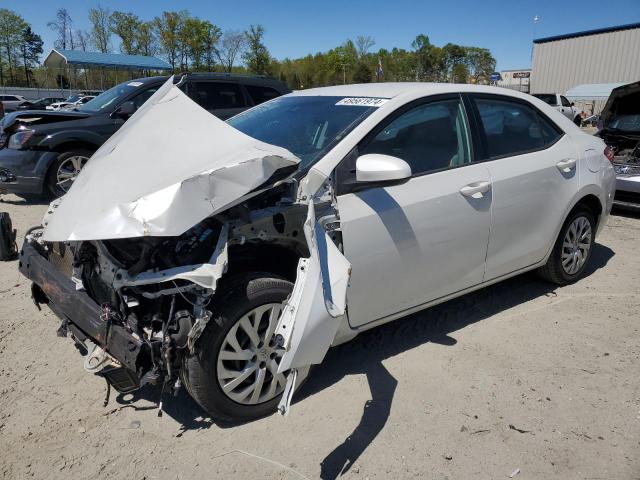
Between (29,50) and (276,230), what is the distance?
76.6 meters

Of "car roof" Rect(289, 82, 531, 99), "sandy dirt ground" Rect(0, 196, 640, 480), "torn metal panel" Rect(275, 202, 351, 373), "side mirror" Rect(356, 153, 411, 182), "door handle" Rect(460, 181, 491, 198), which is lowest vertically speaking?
"sandy dirt ground" Rect(0, 196, 640, 480)

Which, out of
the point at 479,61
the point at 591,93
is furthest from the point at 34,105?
the point at 479,61

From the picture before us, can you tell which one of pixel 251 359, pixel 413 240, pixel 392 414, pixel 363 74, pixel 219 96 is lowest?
pixel 392 414

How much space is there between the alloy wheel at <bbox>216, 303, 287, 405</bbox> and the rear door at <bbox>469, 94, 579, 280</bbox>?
1.78 metres

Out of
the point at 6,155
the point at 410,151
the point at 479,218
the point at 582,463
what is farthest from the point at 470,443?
the point at 6,155

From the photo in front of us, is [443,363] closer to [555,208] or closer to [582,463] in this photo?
[582,463]

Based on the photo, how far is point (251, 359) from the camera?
8.84 feet

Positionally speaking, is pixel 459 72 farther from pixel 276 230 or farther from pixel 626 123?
pixel 276 230

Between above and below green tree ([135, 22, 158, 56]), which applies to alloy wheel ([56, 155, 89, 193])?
below

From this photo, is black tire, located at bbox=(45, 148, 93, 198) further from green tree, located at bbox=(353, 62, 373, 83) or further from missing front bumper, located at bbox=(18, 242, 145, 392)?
green tree, located at bbox=(353, 62, 373, 83)

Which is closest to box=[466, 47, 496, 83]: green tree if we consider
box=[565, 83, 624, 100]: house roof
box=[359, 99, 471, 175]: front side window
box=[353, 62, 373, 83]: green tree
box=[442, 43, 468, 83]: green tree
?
box=[442, 43, 468, 83]: green tree

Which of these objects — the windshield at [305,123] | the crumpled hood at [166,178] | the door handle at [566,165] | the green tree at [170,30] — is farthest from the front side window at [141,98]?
the green tree at [170,30]

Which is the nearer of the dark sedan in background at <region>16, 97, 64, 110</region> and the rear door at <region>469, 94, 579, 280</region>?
the rear door at <region>469, 94, 579, 280</region>

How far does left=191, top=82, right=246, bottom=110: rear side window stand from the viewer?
8133mm
